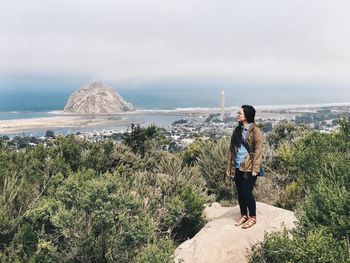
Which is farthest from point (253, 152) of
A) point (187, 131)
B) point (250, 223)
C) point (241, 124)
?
point (187, 131)

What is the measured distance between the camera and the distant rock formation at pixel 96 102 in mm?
116125

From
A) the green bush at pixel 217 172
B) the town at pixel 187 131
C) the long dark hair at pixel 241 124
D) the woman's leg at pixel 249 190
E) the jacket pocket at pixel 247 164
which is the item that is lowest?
the town at pixel 187 131

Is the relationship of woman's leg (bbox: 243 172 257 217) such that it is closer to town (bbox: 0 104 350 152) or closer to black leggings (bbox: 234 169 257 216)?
black leggings (bbox: 234 169 257 216)

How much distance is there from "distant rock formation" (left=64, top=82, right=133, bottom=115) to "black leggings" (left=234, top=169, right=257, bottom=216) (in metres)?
108

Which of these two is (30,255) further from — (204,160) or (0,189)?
(204,160)

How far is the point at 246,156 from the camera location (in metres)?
6.88

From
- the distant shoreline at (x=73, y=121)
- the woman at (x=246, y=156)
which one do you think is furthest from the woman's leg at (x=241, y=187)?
the distant shoreline at (x=73, y=121)

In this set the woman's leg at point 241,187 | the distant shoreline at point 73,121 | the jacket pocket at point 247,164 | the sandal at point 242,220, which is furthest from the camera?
the distant shoreline at point 73,121

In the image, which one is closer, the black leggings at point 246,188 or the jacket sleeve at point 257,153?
the jacket sleeve at point 257,153

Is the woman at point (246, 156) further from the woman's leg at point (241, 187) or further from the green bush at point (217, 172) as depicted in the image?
the green bush at point (217, 172)

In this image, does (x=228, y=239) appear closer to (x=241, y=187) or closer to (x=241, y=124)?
(x=241, y=187)

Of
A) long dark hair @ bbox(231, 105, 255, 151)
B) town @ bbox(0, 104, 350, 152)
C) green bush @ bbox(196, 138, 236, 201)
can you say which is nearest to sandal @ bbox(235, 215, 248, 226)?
long dark hair @ bbox(231, 105, 255, 151)

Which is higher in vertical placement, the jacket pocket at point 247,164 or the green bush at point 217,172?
the jacket pocket at point 247,164

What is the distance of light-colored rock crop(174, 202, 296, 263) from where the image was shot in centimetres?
673
